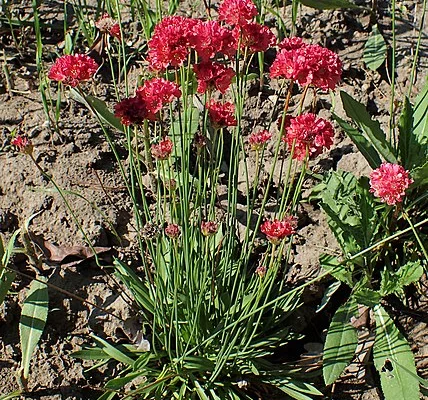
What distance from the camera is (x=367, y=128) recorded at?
6.98 ft

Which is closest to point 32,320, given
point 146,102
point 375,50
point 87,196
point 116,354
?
point 116,354

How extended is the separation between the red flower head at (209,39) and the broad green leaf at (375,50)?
1.31 meters

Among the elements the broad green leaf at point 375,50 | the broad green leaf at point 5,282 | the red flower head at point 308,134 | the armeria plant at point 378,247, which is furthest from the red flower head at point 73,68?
the broad green leaf at point 375,50

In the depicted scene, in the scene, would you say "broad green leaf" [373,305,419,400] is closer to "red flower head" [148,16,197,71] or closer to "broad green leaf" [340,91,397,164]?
"broad green leaf" [340,91,397,164]

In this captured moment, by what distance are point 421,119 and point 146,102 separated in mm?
1187

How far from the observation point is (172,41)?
1427mm

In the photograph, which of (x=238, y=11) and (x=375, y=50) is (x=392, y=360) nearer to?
(x=238, y=11)

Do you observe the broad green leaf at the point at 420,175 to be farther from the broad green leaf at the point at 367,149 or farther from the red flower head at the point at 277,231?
the red flower head at the point at 277,231

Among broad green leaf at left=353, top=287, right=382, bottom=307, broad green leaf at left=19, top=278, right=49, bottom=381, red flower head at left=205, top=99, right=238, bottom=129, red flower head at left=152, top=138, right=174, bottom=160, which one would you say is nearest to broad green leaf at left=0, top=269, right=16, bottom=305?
broad green leaf at left=19, top=278, right=49, bottom=381

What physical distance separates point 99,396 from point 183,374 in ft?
0.89

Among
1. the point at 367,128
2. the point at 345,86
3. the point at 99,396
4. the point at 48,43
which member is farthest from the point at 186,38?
the point at 48,43

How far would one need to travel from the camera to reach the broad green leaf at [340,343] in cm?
183

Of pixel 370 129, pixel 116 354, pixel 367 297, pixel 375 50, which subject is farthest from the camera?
pixel 375 50

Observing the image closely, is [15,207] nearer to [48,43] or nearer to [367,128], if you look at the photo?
[48,43]
